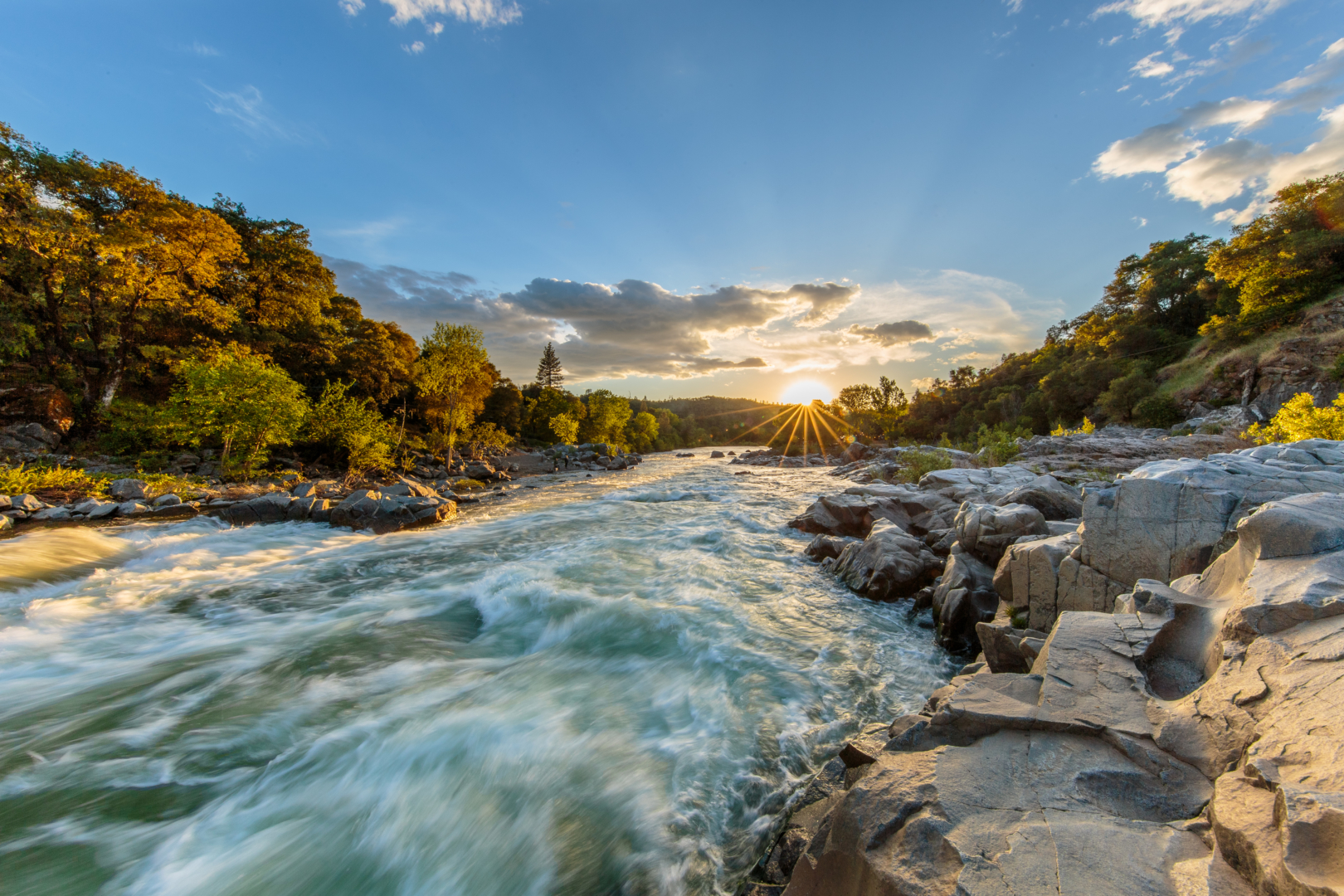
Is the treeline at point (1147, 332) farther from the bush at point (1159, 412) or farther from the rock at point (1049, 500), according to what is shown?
the rock at point (1049, 500)

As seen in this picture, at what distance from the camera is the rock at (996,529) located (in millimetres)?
8094

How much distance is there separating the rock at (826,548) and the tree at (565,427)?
158 feet

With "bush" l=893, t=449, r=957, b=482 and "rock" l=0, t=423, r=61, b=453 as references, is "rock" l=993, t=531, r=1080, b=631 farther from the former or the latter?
"rock" l=0, t=423, r=61, b=453

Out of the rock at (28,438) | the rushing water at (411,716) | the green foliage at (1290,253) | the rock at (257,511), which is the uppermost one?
the green foliage at (1290,253)

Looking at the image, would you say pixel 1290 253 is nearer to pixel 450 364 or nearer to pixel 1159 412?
pixel 1159 412

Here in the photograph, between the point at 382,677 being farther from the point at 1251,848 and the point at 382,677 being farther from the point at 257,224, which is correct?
the point at 257,224

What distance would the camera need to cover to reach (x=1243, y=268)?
1325 inches

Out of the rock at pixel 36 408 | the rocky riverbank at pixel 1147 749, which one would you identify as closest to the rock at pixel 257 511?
the rock at pixel 36 408

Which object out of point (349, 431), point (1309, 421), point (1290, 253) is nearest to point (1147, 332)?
point (1290, 253)

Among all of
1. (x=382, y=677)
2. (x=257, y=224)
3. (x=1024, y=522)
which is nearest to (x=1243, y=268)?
(x=1024, y=522)

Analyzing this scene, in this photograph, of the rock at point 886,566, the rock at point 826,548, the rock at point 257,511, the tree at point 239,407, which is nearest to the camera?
the rock at point 886,566

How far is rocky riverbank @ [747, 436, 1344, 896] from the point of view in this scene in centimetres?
205

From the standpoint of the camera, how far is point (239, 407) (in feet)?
59.5

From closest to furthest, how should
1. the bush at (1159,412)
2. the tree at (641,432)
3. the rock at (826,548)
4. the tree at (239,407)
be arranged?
the rock at (826,548) → the tree at (239,407) → the bush at (1159,412) → the tree at (641,432)
